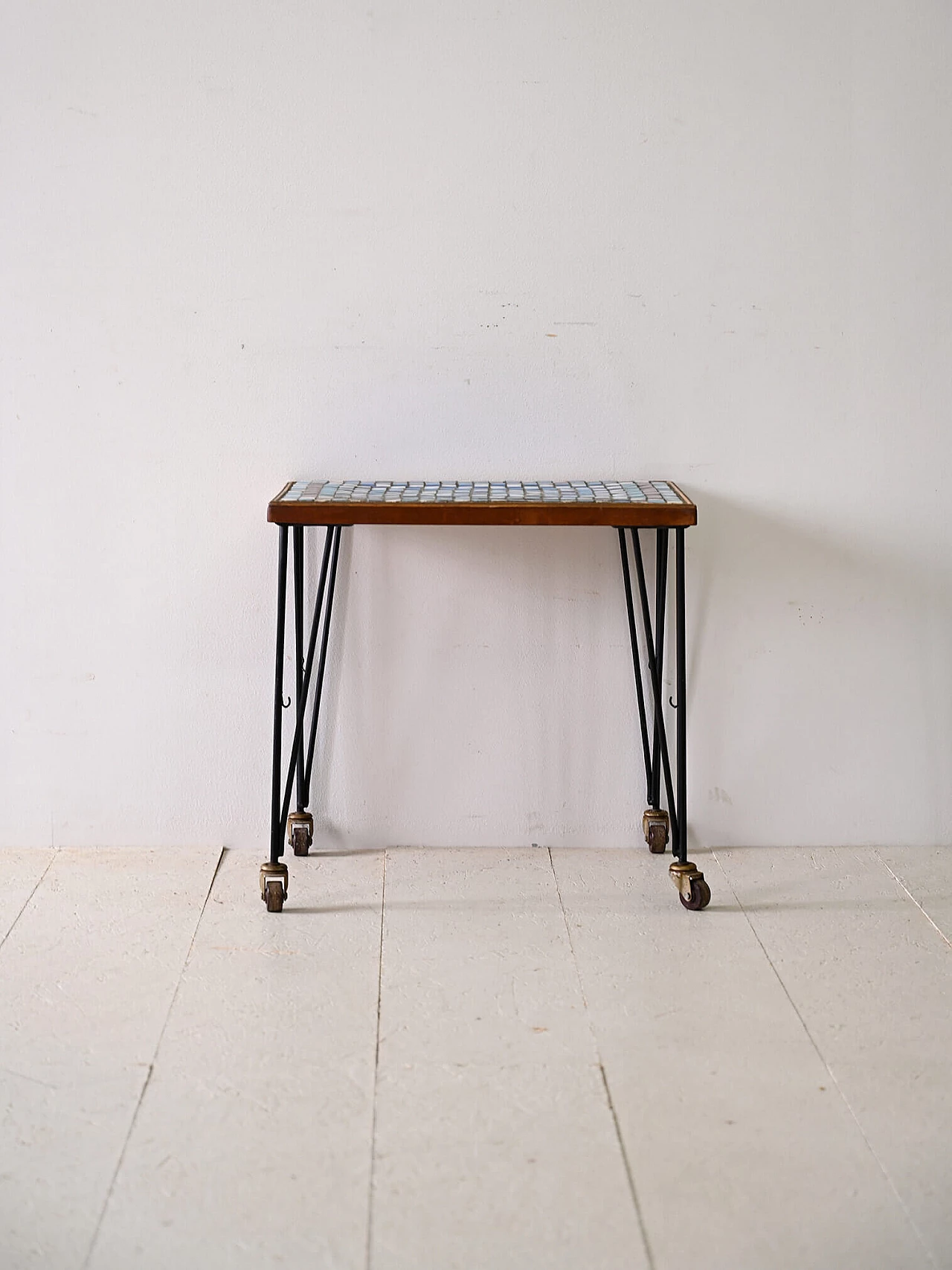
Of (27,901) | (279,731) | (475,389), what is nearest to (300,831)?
(279,731)

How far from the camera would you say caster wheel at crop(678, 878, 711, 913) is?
→ 2.49 m

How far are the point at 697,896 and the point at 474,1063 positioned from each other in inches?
28.2

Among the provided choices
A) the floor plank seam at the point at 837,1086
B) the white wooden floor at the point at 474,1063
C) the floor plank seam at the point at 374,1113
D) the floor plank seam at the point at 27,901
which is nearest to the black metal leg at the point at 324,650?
the white wooden floor at the point at 474,1063

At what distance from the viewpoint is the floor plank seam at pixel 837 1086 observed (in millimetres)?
1569

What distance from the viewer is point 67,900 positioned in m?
2.55

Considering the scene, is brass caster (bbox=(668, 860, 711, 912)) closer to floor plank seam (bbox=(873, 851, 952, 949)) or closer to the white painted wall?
the white painted wall

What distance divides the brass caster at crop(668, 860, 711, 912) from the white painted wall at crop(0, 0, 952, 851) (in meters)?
0.33

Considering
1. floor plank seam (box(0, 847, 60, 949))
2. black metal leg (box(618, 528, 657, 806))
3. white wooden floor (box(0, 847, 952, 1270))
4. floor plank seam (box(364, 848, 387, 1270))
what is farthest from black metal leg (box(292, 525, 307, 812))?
black metal leg (box(618, 528, 657, 806))

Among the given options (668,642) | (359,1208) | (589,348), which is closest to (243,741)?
(668,642)

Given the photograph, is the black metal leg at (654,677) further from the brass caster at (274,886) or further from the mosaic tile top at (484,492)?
the brass caster at (274,886)

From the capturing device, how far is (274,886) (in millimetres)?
2473

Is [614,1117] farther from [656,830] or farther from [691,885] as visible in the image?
[656,830]

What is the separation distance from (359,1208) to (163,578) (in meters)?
1.52

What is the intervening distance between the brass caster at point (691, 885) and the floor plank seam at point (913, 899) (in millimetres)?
428
